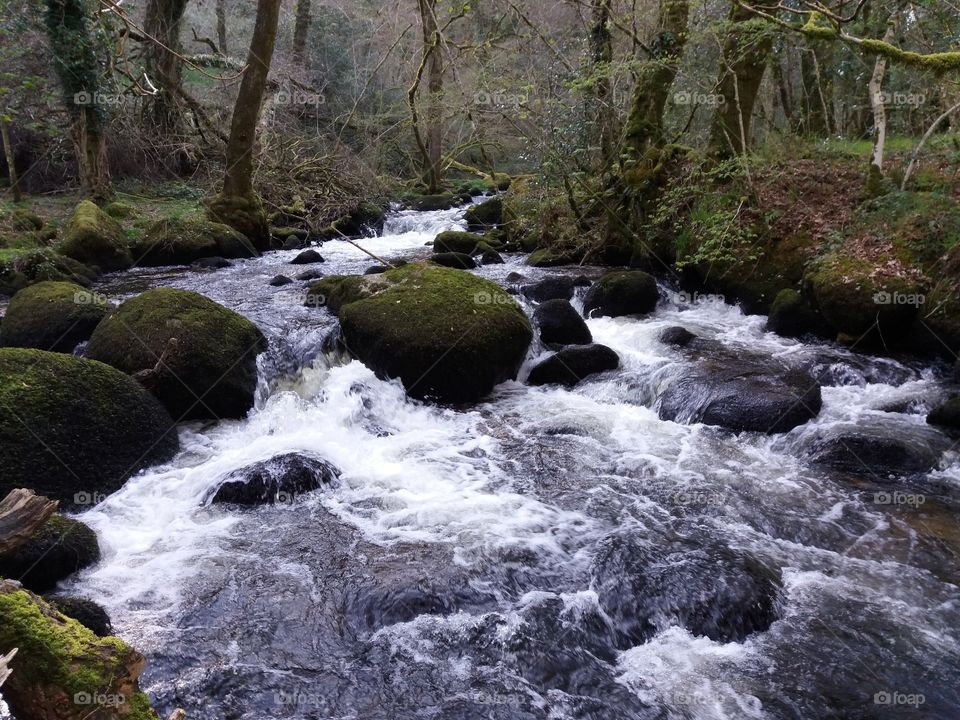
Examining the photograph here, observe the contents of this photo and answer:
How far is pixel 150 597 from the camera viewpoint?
4.39 m

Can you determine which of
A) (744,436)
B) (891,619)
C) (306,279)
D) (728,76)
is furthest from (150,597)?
(728,76)

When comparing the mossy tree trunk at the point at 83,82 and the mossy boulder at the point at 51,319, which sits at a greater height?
the mossy tree trunk at the point at 83,82

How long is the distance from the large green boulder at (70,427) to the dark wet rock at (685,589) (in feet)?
13.6

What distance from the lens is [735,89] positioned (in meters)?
11.7

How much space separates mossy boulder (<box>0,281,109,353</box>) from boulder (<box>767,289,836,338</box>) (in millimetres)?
8995

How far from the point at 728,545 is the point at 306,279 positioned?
911 cm

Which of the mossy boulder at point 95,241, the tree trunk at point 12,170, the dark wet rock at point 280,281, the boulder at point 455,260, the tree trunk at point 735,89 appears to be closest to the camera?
the tree trunk at point 735,89

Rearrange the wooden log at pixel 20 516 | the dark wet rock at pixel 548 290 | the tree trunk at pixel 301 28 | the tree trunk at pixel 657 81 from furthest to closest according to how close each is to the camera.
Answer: the tree trunk at pixel 301 28
the tree trunk at pixel 657 81
the dark wet rock at pixel 548 290
the wooden log at pixel 20 516

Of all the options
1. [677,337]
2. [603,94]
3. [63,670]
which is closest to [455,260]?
[603,94]

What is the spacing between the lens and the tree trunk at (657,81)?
11.7m

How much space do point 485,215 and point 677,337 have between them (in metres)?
10.7

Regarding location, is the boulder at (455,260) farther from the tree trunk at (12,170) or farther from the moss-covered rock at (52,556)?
the tree trunk at (12,170)

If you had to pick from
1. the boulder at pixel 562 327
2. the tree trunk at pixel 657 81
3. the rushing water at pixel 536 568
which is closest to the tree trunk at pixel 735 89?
the tree trunk at pixel 657 81

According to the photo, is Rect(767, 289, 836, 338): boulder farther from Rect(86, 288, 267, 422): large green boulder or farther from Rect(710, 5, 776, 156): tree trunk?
Rect(86, 288, 267, 422): large green boulder
